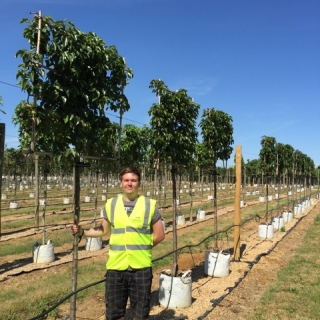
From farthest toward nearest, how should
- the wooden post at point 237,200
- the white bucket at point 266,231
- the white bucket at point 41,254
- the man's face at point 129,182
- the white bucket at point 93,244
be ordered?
1. the white bucket at point 266,231
2. the white bucket at point 93,244
3. the white bucket at point 41,254
4. the wooden post at point 237,200
5. the man's face at point 129,182

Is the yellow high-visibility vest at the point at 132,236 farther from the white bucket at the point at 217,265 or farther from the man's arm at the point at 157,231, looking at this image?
the white bucket at the point at 217,265

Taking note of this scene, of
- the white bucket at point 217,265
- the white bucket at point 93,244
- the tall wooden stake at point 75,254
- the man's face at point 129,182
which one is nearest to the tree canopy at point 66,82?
the tall wooden stake at point 75,254

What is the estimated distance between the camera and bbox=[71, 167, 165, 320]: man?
356 centimetres

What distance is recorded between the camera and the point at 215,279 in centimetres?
796

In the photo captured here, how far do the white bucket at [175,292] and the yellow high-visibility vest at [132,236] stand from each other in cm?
264

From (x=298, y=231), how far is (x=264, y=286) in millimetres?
9274

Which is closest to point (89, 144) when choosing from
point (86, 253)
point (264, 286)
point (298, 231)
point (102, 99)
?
point (102, 99)

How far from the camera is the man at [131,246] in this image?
11.7ft

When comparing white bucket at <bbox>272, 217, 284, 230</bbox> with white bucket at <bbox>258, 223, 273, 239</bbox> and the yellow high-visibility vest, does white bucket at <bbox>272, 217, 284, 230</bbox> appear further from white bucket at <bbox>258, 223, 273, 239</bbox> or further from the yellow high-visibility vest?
the yellow high-visibility vest

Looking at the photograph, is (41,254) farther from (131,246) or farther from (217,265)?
(131,246)

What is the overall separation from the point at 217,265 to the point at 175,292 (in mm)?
2373

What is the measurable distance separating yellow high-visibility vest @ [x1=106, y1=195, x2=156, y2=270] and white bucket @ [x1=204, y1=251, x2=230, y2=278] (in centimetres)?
489

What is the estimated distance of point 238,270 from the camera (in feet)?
28.6

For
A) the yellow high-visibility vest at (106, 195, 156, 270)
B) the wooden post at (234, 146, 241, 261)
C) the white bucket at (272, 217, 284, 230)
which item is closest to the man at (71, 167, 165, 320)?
the yellow high-visibility vest at (106, 195, 156, 270)
